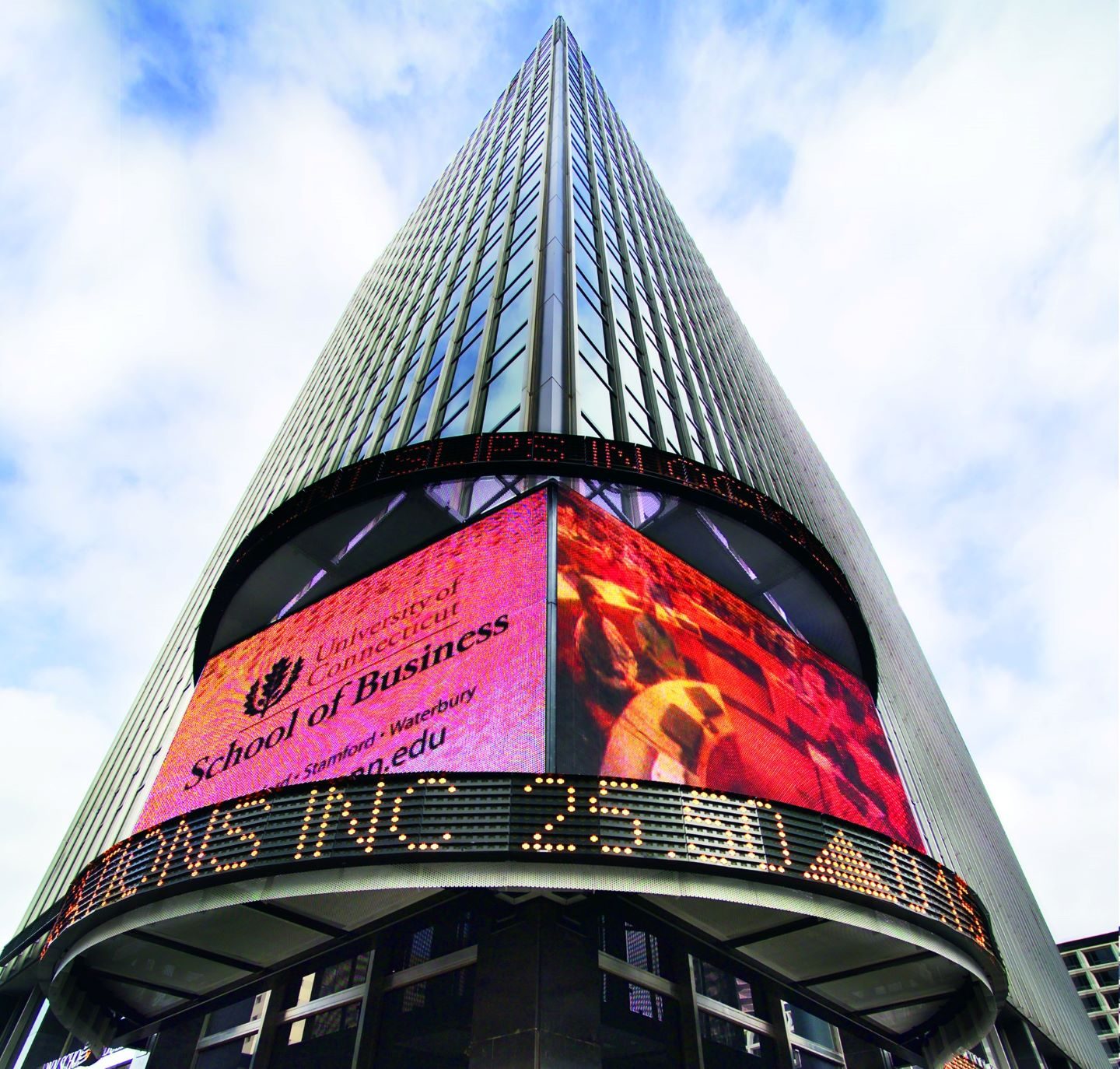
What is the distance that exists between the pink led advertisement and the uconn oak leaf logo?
1.6 inches

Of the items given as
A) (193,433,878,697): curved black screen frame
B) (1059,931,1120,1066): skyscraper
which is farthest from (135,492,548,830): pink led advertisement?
(1059,931,1120,1066): skyscraper

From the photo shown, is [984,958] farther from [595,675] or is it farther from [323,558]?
[323,558]

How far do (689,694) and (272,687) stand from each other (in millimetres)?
9014

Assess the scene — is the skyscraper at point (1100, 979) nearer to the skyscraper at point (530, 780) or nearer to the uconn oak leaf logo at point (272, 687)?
the skyscraper at point (530, 780)

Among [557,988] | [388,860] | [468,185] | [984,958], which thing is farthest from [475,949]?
[468,185]

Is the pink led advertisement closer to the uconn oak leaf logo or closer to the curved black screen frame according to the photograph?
the uconn oak leaf logo

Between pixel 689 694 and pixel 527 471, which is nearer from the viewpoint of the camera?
pixel 689 694

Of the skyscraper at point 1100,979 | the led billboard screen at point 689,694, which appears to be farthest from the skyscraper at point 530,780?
the skyscraper at point 1100,979

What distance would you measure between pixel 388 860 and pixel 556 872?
196 cm

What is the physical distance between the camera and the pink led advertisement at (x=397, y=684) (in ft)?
36.0

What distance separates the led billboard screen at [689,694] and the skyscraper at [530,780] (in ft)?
0.24

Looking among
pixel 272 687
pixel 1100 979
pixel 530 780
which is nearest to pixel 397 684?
pixel 530 780

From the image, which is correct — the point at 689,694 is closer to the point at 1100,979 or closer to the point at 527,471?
the point at 527,471

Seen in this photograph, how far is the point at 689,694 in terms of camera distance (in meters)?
12.9
